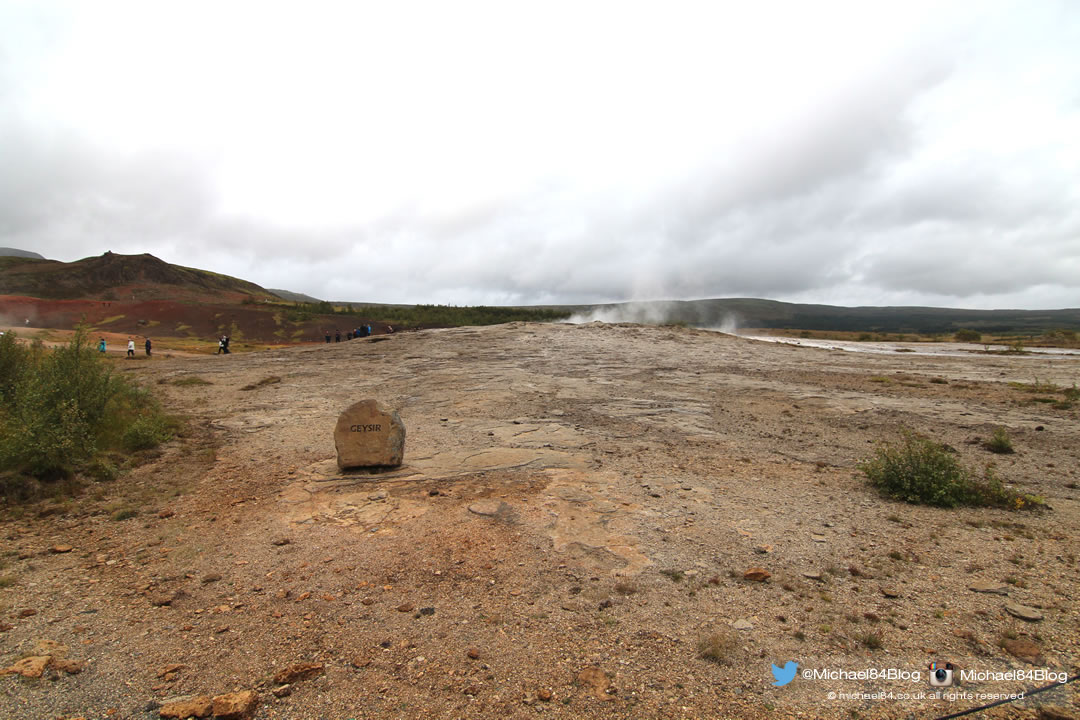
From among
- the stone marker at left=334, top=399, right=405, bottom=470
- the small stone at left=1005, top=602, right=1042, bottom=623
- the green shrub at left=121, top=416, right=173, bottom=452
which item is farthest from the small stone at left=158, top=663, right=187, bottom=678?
the green shrub at left=121, top=416, right=173, bottom=452

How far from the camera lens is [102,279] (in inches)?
2945

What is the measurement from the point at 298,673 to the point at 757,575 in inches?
156

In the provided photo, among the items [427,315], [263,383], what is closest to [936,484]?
[263,383]

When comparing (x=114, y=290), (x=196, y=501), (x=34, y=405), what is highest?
(x=114, y=290)

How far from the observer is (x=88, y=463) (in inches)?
296

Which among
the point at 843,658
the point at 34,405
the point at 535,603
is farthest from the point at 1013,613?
the point at 34,405

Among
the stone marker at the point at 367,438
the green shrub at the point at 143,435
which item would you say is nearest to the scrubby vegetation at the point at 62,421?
the green shrub at the point at 143,435

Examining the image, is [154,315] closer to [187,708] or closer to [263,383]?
[263,383]

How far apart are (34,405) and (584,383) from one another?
1325 centimetres

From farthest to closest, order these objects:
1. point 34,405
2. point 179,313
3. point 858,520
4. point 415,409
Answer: point 179,313 → point 415,409 → point 34,405 → point 858,520

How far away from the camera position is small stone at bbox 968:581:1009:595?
14.2ft

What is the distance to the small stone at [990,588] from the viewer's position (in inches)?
171

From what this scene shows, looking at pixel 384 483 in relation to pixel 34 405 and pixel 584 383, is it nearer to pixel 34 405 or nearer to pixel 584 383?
pixel 34 405

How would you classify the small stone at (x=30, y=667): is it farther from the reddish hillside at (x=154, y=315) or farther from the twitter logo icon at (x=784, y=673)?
the reddish hillside at (x=154, y=315)
